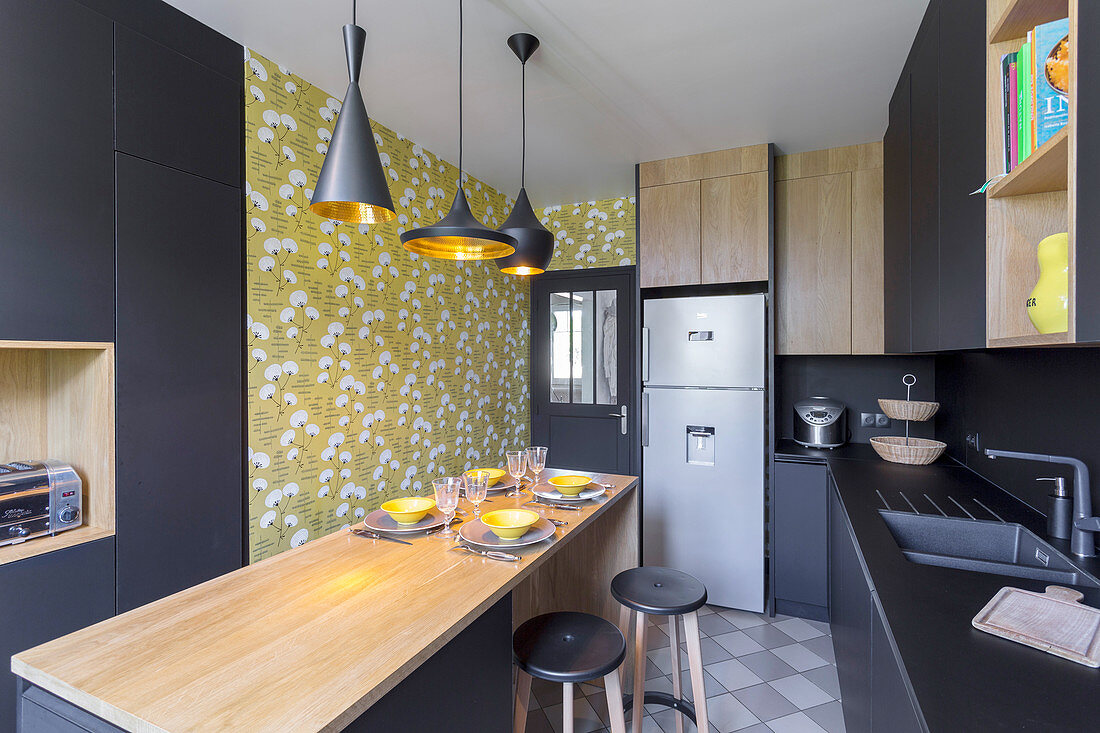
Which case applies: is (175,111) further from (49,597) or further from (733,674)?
(733,674)

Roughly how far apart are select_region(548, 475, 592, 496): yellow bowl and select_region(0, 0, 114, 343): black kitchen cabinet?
1.59 metres

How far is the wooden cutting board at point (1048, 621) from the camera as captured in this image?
923mm

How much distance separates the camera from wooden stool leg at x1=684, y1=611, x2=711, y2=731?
171cm

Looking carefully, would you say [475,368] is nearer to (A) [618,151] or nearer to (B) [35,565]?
(A) [618,151]

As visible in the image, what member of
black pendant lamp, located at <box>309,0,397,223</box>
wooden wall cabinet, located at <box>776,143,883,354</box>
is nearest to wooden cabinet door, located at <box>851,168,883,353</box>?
wooden wall cabinet, located at <box>776,143,883,354</box>

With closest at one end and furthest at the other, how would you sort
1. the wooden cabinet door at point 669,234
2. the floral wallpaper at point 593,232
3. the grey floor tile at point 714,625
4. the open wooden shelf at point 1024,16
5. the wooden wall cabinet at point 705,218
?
the open wooden shelf at point 1024,16, the grey floor tile at point 714,625, the wooden wall cabinet at point 705,218, the wooden cabinet door at point 669,234, the floral wallpaper at point 593,232

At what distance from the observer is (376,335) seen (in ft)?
9.18

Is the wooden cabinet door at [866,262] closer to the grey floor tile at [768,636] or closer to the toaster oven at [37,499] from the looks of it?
the grey floor tile at [768,636]

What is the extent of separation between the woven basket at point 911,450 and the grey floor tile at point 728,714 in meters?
1.36

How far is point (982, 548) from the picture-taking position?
5.16ft

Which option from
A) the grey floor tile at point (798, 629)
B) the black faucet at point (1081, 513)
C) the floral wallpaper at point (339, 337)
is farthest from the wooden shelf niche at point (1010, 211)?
the floral wallpaper at point (339, 337)

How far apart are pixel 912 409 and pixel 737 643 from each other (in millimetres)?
1452

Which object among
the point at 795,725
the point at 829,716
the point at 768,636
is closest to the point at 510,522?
the point at 795,725

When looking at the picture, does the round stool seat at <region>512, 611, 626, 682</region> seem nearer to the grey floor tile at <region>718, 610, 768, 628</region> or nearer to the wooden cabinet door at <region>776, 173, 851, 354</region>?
the grey floor tile at <region>718, 610, 768, 628</region>
